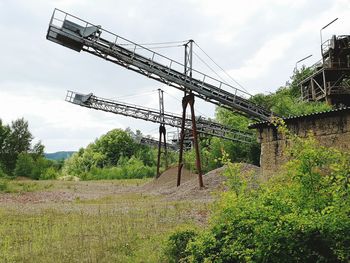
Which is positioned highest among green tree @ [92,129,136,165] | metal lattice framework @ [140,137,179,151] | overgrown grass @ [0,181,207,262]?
green tree @ [92,129,136,165]

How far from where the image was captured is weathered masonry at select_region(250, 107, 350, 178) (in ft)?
41.2

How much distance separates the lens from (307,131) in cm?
1297

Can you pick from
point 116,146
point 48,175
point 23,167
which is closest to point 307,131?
point 48,175

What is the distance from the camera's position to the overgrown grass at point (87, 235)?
7.75 m

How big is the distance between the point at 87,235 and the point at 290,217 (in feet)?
21.1

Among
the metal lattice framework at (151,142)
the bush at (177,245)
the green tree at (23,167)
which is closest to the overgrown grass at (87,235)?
the bush at (177,245)

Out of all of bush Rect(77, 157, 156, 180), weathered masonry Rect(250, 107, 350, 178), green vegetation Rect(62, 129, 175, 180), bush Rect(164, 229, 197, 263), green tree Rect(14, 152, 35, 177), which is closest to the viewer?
bush Rect(164, 229, 197, 263)

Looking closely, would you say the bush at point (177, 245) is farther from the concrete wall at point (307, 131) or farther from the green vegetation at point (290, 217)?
the concrete wall at point (307, 131)

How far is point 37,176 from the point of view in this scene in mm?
45438

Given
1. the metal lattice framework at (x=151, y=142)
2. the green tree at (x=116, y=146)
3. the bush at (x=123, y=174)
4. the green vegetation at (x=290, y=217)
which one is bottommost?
the green vegetation at (x=290, y=217)

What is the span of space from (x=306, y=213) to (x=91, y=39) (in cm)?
1610

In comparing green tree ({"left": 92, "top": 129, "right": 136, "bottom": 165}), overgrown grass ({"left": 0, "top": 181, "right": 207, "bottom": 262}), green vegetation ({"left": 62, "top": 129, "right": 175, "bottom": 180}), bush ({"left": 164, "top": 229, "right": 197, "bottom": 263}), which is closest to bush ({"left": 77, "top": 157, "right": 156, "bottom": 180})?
green vegetation ({"left": 62, "top": 129, "right": 175, "bottom": 180})

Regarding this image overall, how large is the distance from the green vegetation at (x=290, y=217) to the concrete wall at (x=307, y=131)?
692cm

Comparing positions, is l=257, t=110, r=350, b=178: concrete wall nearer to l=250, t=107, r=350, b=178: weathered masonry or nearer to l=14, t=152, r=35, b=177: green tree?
l=250, t=107, r=350, b=178: weathered masonry
